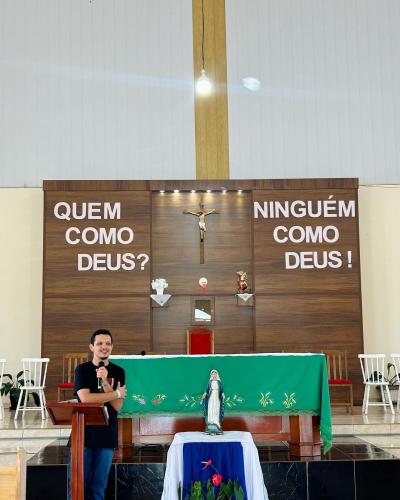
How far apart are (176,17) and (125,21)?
83 centimetres

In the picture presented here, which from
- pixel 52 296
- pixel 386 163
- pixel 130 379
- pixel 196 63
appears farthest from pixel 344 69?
pixel 130 379

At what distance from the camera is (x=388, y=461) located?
19.0 feet

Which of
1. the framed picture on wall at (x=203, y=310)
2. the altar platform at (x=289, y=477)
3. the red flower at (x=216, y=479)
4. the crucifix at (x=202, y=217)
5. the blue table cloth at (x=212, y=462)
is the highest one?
the crucifix at (x=202, y=217)

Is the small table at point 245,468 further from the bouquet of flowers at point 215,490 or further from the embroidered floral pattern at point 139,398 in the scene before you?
the embroidered floral pattern at point 139,398

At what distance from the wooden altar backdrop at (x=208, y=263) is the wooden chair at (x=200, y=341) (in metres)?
0.38

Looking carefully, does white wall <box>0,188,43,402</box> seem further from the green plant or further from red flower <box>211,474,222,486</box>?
red flower <box>211,474,222,486</box>

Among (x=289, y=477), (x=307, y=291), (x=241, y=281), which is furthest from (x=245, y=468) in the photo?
(x=307, y=291)

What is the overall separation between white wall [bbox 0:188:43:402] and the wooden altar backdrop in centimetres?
52

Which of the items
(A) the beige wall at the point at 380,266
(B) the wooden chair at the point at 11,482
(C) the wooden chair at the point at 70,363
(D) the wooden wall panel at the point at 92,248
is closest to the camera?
(B) the wooden chair at the point at 11,482

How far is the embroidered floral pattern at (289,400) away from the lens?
6367mm

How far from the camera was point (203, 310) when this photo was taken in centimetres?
1002

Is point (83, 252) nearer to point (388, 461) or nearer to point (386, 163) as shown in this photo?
point (386, 163)

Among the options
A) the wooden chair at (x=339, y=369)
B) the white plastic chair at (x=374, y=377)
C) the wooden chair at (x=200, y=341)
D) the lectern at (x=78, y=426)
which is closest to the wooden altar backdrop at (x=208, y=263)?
the wooden chair at (x=339, y=369)

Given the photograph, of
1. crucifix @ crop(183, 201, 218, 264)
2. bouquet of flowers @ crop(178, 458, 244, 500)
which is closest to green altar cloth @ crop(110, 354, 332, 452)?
bouquet of flowers @ crop(178, 458, 244, 500)
